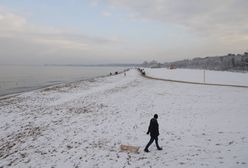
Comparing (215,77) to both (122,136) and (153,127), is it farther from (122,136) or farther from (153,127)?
(153,127)

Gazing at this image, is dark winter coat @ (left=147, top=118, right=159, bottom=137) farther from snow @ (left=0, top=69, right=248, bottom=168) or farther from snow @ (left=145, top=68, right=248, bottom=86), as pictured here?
snow @ (left=145, top=68, right=248, bottom=86)

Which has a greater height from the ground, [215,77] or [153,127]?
[153,127]

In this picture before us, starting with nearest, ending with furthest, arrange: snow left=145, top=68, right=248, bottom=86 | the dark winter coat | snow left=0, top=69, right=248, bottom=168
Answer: snow left=0, top=69, right=248, bottom=168
the dark winter coat
snow left=145, top=68, right=248, bottom=86

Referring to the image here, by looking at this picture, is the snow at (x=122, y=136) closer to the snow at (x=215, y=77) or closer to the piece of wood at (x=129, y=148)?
the piece of wood at (x=129, y=148)

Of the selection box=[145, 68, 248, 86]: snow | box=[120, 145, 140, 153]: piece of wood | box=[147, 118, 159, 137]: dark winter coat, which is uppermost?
box=[147, 118, 159, 137]: dark winter coat

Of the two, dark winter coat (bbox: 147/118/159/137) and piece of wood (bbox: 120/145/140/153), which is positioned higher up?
dark winter coat (bbox: 147/118/159/137)

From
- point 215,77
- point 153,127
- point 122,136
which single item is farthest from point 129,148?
point 215,77

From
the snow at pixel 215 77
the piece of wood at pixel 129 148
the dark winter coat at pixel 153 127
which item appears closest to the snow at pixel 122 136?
the piece of wood at pixel 129 148

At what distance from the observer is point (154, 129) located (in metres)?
10.1

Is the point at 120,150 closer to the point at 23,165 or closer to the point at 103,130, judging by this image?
the point at 103,130

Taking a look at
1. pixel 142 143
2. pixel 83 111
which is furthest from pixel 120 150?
pixel 83 111

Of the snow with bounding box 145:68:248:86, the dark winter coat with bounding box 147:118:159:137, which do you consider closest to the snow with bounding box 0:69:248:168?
the dark winter coat with bounding box 147:118:159:137

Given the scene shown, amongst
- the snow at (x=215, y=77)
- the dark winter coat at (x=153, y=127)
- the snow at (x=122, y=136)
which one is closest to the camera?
the snow at (x=122, y=136)

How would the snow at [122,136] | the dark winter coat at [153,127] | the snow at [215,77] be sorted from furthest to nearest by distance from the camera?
the snow at [215,77] < the dark winter coat at [153,127] < the snow at [122,136]
